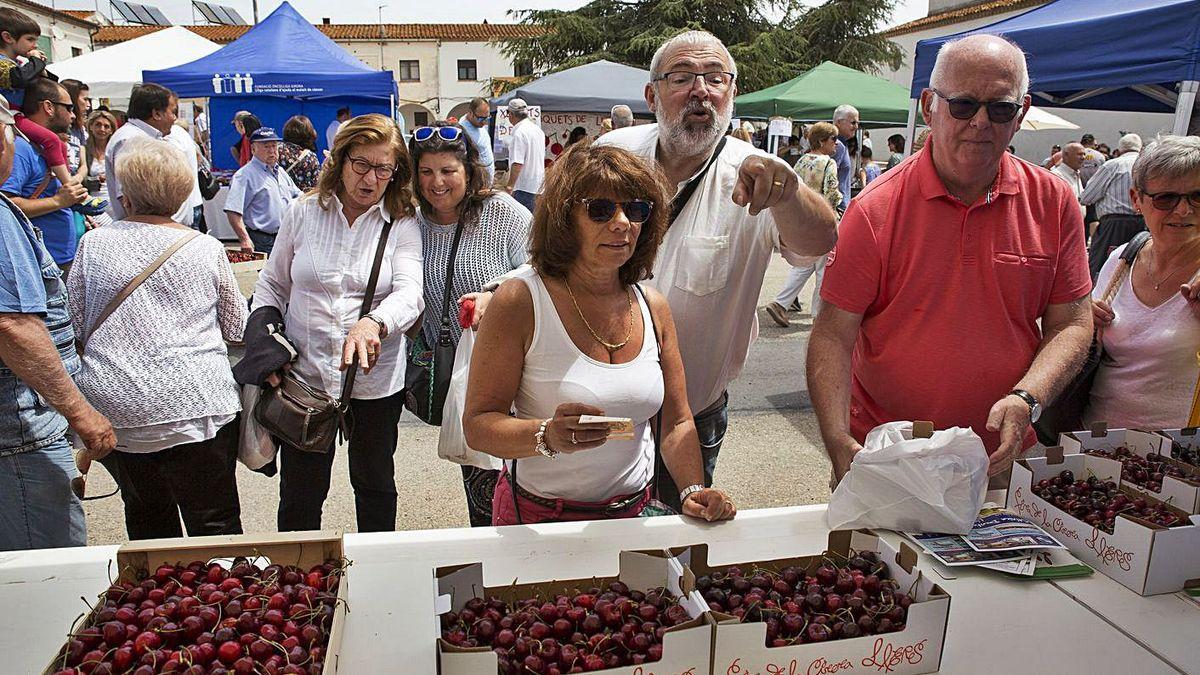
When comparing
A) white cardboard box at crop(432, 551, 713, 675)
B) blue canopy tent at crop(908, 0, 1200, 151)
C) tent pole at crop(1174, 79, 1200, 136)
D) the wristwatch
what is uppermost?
blue canopy tent at crop(908, 0, 1200, 151)

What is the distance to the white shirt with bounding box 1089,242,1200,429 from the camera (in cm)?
240

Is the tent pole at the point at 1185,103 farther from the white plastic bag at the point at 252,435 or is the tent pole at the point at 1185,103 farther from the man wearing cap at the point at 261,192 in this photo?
the man wearing cap at the point at 261,192

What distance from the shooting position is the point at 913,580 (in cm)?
148

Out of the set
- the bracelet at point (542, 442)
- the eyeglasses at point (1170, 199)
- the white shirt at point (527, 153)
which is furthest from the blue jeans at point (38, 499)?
the white shirt at point (527, 153)

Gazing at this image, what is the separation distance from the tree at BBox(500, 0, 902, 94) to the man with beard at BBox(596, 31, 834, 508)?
88.2 ft

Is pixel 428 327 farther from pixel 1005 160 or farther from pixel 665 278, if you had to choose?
pixel 1005 160

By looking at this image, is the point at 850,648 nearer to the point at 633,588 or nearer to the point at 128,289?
the point at 633,588

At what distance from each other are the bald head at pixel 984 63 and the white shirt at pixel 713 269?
1.84 feet

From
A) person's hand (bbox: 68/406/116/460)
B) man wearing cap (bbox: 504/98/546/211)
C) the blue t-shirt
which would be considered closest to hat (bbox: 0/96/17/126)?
person's hand (bbox: 68/406/116/460)

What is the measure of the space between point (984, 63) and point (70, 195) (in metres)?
4.21

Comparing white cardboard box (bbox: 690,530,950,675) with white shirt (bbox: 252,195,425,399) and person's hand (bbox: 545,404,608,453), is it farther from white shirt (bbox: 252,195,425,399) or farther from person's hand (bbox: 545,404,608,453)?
white shirt (bbox: 252,195,425,399)

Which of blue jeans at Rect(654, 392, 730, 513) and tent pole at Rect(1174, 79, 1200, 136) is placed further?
tent pole at Rect(1174, 79, 1200, 136)

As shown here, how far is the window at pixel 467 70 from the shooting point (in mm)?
44375

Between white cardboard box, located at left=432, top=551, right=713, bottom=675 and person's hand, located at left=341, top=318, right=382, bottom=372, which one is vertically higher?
person's hand, located at left=341, top=318, right=382, bottom=372
